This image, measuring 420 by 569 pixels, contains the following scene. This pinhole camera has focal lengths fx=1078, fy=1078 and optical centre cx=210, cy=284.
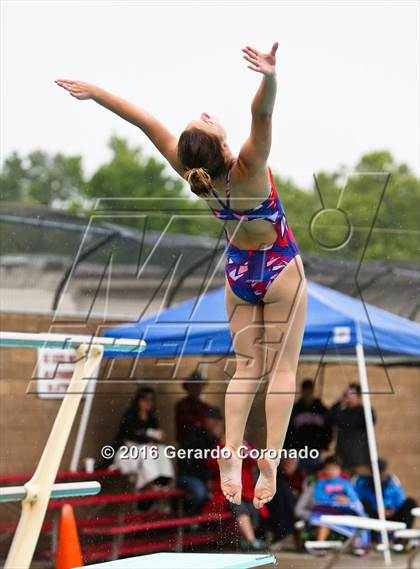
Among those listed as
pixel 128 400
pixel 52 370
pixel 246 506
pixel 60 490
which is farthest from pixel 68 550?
pixel 128 400

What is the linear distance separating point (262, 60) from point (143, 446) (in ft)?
15.9

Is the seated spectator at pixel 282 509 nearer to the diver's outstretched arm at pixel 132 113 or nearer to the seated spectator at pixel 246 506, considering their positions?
the seated spectator at pixel 246 506

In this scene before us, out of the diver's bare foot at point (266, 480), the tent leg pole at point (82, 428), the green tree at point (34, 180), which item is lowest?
the diver's bare foot at point (266, 480)

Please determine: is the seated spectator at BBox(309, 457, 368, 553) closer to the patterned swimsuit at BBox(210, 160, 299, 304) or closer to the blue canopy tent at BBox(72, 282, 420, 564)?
the blue canopy tent at BBox(72, 282, 420, 564)

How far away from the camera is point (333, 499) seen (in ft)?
27.4

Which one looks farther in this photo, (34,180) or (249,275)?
(34,180)

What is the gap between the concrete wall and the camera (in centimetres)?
771

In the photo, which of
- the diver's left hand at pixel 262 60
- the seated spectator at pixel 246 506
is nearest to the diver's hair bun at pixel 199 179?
the diver's left hand at pixel 262 60

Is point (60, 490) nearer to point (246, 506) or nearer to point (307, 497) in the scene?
point (246, 506)

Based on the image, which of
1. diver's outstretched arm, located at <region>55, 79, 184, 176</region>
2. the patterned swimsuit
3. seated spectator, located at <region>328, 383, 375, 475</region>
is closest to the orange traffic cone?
the patterned swimsuit

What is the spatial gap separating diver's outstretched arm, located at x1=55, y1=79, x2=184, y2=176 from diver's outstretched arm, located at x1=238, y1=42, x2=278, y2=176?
38cm

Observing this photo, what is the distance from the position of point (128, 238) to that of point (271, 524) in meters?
2.55

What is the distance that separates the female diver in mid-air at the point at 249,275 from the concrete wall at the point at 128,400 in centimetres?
174

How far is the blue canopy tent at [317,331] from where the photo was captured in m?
7.67
